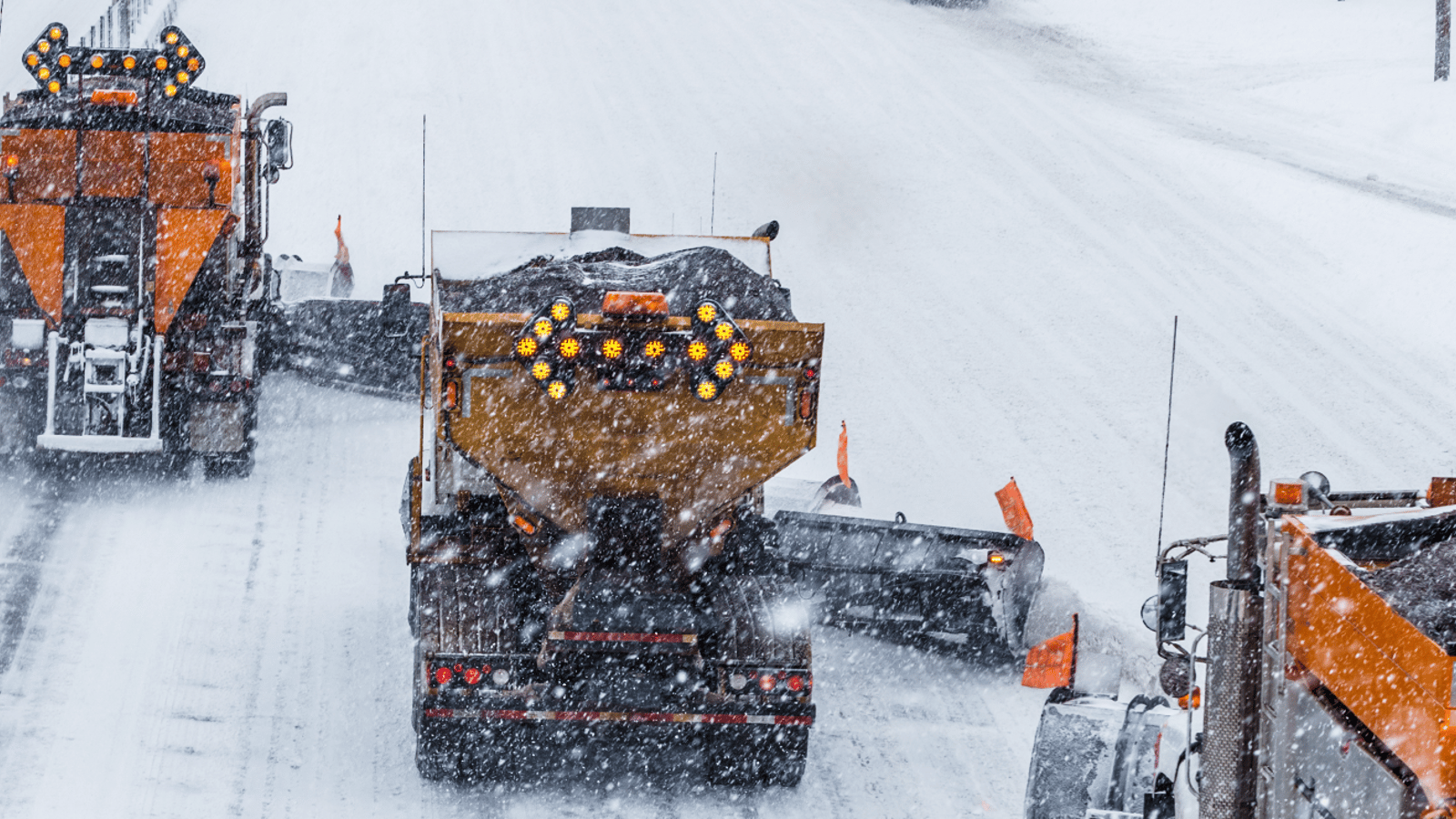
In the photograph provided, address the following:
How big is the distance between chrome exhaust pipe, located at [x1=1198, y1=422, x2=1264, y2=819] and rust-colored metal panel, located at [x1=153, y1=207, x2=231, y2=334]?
9111 millimetres

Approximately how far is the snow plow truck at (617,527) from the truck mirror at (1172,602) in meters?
3.00

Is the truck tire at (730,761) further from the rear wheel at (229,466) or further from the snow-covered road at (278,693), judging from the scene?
the rear wheel at (229,466)

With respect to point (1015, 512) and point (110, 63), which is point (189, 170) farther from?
point (1015, 512)

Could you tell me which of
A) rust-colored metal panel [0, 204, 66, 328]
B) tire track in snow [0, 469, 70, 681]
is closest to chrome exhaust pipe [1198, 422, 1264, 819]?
tire track in snow [0, 469, 70, 681]

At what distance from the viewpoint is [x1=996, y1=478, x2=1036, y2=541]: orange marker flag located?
31.5 feet

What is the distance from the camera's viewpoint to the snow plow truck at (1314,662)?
3766mm

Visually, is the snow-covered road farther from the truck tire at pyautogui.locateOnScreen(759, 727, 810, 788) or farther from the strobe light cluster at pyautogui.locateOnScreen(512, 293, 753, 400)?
the strobe light cluster at pyautogui.locateOnScreen(512, 293, 753, 400)

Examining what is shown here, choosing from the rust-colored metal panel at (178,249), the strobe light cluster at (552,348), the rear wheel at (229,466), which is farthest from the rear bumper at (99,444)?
the strobe light cluster at (552,348)

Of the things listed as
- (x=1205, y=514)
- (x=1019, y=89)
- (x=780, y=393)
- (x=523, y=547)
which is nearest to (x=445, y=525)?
(x=523, y=547)

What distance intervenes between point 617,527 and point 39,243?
6.20 metres

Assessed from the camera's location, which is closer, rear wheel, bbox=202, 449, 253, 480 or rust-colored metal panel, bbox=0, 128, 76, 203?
rust-colored metal panel, bbox=0, 128, 76, 203

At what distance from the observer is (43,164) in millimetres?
11742

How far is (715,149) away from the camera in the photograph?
22.6 m

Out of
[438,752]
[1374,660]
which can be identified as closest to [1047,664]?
[438,752]
